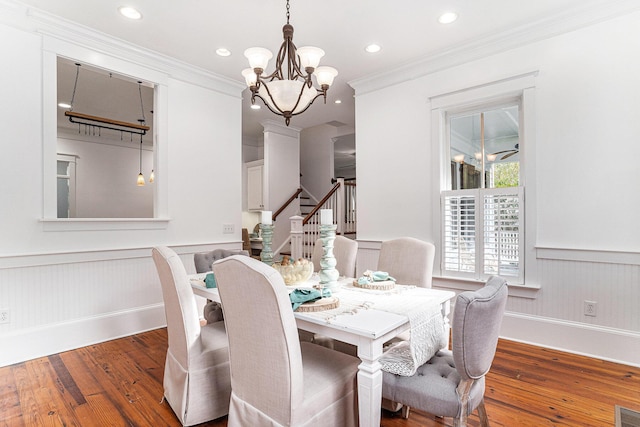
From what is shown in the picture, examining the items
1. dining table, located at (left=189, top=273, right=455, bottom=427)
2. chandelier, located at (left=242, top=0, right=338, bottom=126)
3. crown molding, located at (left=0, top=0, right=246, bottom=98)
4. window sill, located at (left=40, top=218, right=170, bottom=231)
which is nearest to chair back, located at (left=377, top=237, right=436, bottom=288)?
dining table, located at (left=189, top=273, right=455, bottom=427)

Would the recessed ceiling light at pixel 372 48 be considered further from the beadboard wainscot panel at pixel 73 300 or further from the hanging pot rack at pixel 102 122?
the hanging pot rack at pixel 102 122

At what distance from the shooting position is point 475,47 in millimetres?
3408

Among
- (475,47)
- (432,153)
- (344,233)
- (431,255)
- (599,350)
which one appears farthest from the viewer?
(344,233)

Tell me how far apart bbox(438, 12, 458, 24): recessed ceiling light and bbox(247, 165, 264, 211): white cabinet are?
4545 mm

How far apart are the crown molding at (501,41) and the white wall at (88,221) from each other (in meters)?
1.96

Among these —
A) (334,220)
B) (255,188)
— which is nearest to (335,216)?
(334,220)

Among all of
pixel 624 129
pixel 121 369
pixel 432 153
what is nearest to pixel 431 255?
pixel 432 153

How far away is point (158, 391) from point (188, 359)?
753 mm

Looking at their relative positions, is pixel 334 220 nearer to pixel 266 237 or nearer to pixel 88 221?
pixel 266 237

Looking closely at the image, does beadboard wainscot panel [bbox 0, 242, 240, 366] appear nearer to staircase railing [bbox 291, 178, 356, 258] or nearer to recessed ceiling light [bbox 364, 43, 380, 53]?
staircase railing [bbox 291, 178, 356, 258]

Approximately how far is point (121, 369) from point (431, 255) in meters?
2.56

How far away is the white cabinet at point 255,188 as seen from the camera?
6826 millimetres

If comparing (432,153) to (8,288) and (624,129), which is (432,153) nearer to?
(624,129)

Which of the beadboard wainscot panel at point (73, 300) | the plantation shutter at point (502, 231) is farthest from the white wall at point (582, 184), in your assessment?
the beadboard wainscot panel at point (73, 300)
